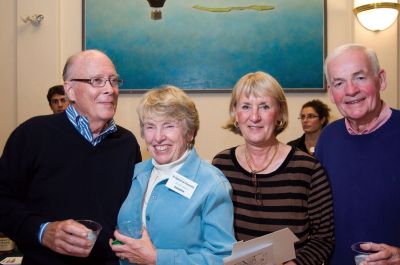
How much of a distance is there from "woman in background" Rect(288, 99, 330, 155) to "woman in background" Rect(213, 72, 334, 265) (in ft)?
8.90

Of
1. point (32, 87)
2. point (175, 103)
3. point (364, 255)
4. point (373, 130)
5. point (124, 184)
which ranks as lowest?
point (364, 255)

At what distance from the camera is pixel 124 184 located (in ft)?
6.95

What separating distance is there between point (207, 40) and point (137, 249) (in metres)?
3.56

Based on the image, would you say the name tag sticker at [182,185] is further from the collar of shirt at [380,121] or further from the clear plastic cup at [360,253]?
the collar of shirt at [380,121]

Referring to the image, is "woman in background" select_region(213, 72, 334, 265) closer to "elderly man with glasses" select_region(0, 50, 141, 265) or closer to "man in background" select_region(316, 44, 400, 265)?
"man in background" select_region(316, 44, 400, 265)

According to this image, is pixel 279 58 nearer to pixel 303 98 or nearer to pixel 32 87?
pixel 303 98

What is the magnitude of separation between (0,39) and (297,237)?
14.3 feet

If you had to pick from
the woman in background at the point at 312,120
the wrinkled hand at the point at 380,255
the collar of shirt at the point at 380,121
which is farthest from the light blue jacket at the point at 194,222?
the woman in background at the point at 312,120

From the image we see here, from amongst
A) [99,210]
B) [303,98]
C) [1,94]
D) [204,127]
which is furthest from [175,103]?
[1,94]

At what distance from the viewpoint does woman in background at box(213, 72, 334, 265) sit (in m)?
1.90

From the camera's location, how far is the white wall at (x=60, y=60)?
15.4ft

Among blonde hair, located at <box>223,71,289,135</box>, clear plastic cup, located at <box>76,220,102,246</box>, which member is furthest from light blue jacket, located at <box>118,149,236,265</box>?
blonde hair, located at <box>223,71,289,135</box>

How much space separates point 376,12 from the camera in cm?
418

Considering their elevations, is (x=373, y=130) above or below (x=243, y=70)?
below
